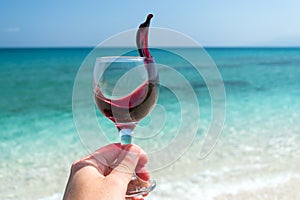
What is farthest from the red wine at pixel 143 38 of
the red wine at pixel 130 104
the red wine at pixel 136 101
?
the red wine at pixel 130 104

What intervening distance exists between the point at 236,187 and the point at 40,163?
227 cm

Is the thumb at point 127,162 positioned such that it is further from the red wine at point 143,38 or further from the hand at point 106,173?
the red wine at point 143,38

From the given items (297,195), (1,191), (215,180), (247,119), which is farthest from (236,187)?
(247,119)

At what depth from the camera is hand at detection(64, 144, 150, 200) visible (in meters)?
1.19

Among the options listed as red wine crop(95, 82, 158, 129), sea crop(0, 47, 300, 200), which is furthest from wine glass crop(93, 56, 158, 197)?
sea crop(0, 47, 300, 200)

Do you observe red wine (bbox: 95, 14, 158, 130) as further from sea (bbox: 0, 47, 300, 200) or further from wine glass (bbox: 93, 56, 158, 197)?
sea (bbox: 0, 47, 300, 200)

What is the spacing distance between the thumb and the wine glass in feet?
0.10

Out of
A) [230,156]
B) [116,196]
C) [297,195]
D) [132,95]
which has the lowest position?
[230,156]

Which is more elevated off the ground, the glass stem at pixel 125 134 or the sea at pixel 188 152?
the glass stem at pixel 125 134

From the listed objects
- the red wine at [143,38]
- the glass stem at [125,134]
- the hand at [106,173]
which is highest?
the red wine at [143,38]

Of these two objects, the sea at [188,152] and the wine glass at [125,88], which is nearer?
the wine glass at [125,88]

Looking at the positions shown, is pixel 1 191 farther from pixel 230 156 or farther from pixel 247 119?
pixel 247 119

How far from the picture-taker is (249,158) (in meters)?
4.52

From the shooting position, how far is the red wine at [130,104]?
4.22 feet
